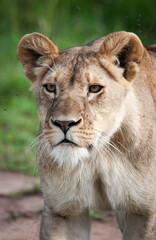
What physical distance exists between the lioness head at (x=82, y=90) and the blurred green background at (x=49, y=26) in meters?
3.22

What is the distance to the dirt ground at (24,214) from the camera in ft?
13.1

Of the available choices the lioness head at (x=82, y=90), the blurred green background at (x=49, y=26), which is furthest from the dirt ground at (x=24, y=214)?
the blurred green background at (x=49, y=26)

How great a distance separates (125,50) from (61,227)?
1055 millimetres

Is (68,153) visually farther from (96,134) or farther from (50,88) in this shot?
(50,88)

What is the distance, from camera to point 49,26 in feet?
25.7

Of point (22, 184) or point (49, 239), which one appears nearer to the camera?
point (49, 239)

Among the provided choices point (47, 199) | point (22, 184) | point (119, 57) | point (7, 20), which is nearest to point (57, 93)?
point (119, 57)

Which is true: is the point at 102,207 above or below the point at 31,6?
below

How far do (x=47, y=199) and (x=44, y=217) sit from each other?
143 millimetres

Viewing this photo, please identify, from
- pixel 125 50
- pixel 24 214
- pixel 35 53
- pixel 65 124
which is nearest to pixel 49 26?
pixel 24 214

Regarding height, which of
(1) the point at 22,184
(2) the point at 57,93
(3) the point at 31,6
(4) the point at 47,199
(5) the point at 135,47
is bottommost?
(1) the point at 22,184

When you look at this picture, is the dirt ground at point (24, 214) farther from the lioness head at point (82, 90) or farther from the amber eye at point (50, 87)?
the amber eye at point (50, 87)

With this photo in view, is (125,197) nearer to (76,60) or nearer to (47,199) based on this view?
(47,199)

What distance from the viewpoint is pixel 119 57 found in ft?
9.68
